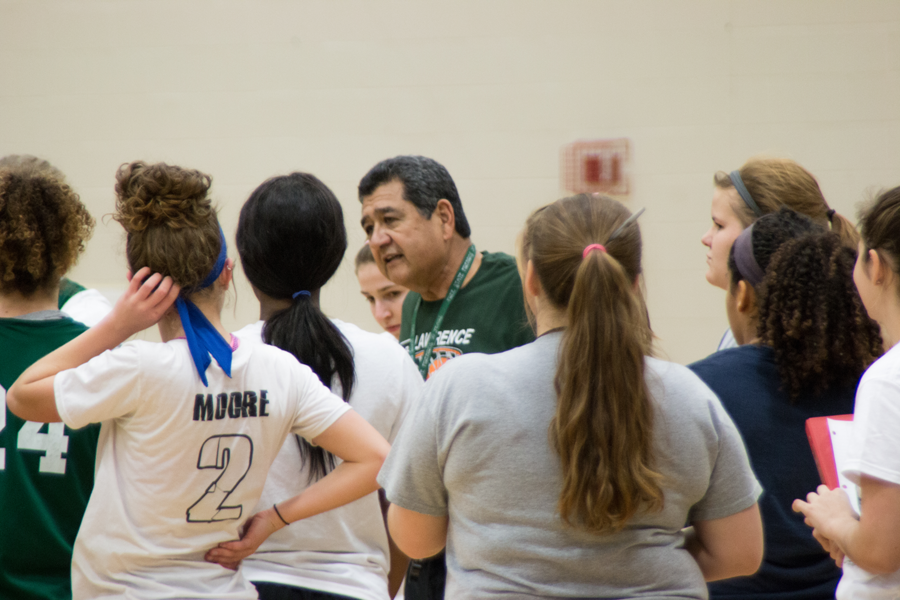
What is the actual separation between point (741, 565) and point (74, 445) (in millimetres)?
1219

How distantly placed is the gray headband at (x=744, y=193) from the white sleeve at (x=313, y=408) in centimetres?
152

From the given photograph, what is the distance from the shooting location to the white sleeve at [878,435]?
46.7 inches

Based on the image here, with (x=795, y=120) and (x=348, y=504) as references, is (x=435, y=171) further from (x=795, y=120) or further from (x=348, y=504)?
(x=795, y=120)

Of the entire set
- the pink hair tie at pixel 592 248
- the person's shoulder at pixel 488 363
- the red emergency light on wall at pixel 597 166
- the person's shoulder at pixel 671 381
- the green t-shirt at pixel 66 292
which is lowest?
the person's shoulder at pixel 671 381

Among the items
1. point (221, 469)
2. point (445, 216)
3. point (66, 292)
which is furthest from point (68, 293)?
point (221, 469)

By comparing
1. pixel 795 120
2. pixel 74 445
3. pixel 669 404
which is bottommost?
pixel 74 445

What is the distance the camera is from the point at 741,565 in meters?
1.24

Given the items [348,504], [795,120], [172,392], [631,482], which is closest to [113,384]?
[172,392]

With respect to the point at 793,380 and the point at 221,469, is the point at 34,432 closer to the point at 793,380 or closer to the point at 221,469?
the point at 221,469

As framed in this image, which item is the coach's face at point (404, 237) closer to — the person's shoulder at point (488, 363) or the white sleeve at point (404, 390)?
the white sleeve at point (404, 390)

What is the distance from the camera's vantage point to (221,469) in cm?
133

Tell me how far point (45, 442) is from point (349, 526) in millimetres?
605

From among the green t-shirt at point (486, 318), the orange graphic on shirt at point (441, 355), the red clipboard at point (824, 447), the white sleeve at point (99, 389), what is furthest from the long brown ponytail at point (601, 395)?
the orange graphic on shirt at point (441, 355)

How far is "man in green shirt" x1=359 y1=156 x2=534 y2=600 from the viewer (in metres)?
2.20
